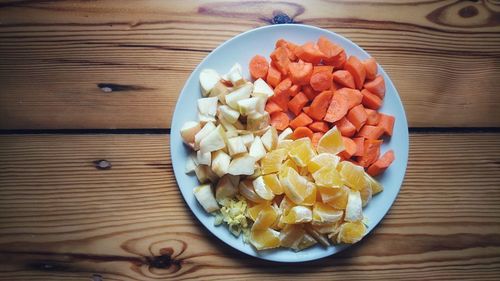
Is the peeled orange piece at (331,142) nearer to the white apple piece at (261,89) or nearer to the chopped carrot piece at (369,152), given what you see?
the chopped carrot piece at (369,152)

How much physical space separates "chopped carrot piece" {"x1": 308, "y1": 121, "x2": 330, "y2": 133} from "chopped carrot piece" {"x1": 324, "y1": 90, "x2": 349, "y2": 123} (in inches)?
0.8

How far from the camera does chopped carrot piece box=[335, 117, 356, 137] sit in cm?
122

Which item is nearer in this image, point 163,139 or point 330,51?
point 330,51

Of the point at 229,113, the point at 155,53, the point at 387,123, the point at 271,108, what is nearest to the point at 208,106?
the point at 229,113

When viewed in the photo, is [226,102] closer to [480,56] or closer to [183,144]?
[183,144]

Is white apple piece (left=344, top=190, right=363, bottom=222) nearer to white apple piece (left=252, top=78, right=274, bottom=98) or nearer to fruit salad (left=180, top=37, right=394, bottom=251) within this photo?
fruit salad (left=180, top=37, right=394, bottom=251)

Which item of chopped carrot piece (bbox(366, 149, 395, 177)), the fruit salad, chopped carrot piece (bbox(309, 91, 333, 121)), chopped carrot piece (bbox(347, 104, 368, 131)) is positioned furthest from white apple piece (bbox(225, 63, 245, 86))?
chopped carrot piece (bbox(366, 149, 395, 177))

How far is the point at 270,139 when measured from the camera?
1171 millimetres

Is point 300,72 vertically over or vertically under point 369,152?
over

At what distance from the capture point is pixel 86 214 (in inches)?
51.7

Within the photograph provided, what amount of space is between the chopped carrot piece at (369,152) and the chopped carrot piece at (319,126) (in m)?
0.12

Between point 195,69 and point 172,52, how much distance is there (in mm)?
153

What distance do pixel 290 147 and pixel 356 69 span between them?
283 mm

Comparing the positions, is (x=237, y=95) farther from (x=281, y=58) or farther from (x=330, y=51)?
(x=330, y=51)
